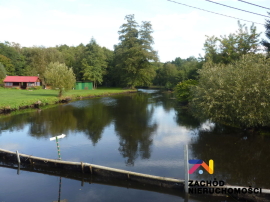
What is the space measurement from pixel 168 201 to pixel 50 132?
594 inches

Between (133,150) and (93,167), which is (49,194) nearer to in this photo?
(93,167)

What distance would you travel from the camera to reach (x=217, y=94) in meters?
18.7

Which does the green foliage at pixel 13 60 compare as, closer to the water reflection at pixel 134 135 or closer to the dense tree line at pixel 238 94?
the water reflection at pixel 134 135

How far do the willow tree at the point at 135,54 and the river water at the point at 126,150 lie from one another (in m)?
43.1

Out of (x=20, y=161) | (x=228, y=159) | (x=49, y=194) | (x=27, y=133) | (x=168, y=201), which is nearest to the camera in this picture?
(x=168, y=201)

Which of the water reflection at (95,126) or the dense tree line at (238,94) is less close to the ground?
the dense tree line at (238,94)

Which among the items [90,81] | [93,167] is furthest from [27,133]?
[90,81]

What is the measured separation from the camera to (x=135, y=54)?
6925 cm

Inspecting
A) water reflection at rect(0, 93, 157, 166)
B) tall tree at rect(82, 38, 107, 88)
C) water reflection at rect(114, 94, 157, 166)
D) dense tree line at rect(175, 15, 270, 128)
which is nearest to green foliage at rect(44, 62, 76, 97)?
water reflection at rect(0, 93, 157, 166)

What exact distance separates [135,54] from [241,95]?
53.7 meters

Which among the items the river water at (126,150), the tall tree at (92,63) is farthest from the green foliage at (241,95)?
the tall tree at (92,63)

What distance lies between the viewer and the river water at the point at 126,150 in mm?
10805

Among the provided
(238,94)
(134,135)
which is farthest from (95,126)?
(238,94)

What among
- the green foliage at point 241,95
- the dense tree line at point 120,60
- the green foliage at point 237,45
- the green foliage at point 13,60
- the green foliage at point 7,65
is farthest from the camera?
the green foliage at point 13,60
